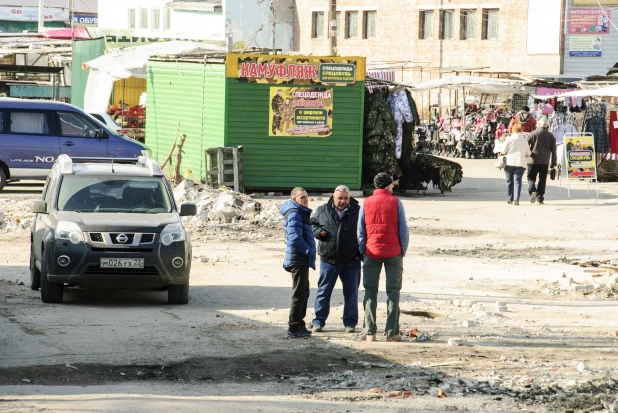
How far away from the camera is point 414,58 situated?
55.7m

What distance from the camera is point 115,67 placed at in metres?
34.8

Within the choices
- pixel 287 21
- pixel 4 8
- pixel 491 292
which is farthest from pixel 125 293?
pixel 4 8

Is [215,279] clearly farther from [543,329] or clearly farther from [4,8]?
[4,8]

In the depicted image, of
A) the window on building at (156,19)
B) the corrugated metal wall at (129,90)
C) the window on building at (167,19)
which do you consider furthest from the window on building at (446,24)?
the corrugated metal wall at (129,90)

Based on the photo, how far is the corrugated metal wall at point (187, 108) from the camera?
25.5 m

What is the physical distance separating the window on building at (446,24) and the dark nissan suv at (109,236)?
42.9m

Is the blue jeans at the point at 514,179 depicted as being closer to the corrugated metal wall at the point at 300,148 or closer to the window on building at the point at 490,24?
the corrugated metal wall at the point at 300,148

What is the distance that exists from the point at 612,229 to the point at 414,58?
3620cm

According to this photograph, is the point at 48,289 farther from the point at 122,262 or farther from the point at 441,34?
the point at 441,34

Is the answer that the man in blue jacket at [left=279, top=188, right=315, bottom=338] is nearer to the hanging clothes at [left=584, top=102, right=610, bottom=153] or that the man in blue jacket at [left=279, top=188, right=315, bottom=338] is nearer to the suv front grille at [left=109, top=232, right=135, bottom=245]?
the suv front grille at [left=109, top=232, right=135, bottom=245]

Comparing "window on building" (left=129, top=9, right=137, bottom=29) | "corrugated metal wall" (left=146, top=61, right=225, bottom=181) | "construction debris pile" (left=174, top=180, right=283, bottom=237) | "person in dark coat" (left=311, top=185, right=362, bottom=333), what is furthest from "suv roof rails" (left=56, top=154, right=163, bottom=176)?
"window on building" (left=129, top=9, right=137, bottom=29)

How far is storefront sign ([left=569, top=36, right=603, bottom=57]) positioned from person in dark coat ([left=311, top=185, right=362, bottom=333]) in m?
40.3

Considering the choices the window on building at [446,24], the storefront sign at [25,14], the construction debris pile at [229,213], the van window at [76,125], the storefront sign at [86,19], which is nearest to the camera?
the construction debris pile at [229,213]

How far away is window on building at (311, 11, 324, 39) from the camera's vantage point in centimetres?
6012
